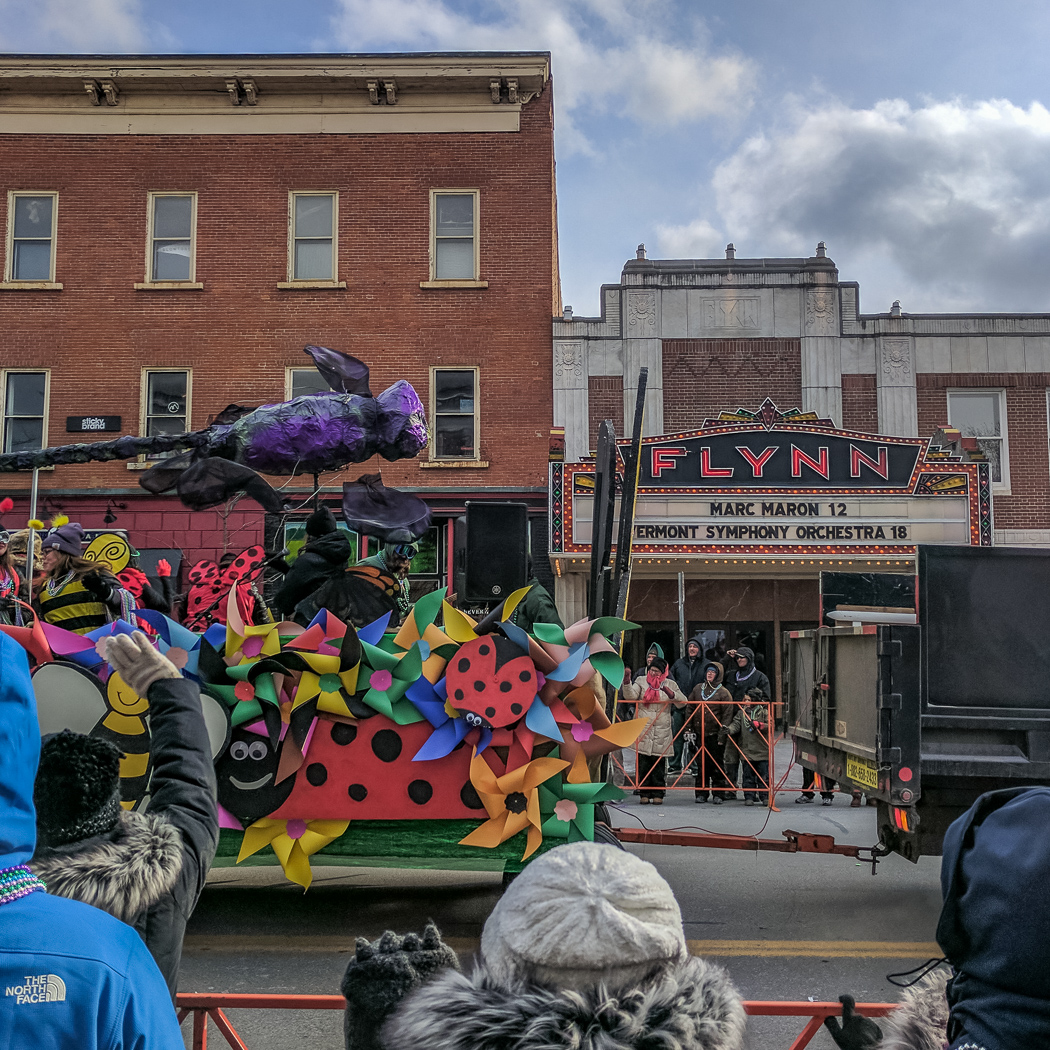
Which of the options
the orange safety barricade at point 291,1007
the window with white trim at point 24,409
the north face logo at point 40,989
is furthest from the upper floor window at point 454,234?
the north face logo at point 40,989

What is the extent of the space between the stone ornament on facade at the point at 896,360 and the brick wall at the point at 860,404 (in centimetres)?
32

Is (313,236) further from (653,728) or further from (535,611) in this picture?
(535,611)

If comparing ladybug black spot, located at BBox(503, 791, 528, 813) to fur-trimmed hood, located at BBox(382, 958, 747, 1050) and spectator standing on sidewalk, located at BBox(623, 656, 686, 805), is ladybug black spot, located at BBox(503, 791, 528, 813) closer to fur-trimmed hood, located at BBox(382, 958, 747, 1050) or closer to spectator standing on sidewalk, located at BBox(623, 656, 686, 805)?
fur-trimmed hood, located at BBox(382, 958, 747, 1050)

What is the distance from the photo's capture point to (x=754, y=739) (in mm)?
11000

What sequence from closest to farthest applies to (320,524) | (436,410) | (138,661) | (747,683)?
(138,661)
(320,524)
(747,683)
(436,410)

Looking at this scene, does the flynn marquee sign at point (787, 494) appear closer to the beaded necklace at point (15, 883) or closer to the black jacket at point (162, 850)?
the black jacket at point (162, 850)

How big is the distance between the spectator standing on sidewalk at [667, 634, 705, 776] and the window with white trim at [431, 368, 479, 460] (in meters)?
6.82

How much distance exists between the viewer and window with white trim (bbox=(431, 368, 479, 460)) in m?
17.7

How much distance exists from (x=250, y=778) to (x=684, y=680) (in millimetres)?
7723

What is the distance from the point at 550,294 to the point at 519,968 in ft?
56.3

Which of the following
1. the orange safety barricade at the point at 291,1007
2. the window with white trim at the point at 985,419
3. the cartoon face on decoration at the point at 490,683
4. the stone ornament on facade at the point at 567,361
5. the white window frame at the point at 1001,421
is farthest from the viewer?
the window with white trim at the point at 985,419

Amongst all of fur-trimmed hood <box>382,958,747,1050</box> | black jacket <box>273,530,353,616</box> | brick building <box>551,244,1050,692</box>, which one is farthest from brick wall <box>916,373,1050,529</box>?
fur-trimmed hood <box>382,958,747,1050</box>

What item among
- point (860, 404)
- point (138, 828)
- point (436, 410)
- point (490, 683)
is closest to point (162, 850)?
point (138, 828)

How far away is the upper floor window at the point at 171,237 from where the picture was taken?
59.1ft
